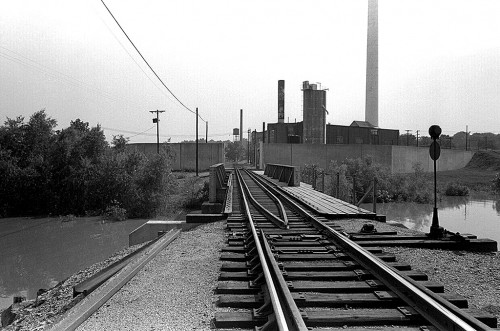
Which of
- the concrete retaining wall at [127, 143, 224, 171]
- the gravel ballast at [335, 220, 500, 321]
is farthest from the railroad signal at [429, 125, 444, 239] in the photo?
the concrete retaining wall at [127, 143, 224, 171]

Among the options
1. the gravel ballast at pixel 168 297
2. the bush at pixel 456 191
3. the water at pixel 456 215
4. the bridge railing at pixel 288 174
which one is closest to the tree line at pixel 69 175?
the bridge railing at pixel 288 174

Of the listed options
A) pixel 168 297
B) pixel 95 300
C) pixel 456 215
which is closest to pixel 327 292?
pixel 168 297

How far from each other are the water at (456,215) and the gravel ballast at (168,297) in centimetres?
2017

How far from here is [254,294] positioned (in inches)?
213

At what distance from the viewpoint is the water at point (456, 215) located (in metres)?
27.3

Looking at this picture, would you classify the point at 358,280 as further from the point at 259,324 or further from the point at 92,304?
the point at 92,304

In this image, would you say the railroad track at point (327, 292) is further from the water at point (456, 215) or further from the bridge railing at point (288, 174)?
the water at point (456, 215)

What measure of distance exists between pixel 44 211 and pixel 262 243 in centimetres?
3346

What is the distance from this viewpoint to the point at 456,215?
34.1 m

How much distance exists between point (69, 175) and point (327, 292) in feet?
116

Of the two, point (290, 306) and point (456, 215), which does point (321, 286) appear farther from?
point (456, 215)

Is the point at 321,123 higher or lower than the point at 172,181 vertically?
higher

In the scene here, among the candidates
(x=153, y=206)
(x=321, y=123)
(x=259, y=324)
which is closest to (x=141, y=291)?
(x=259, y=324)

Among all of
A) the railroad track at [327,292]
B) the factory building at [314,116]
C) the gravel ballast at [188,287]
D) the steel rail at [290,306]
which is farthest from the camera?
the factory building at [314,116]
